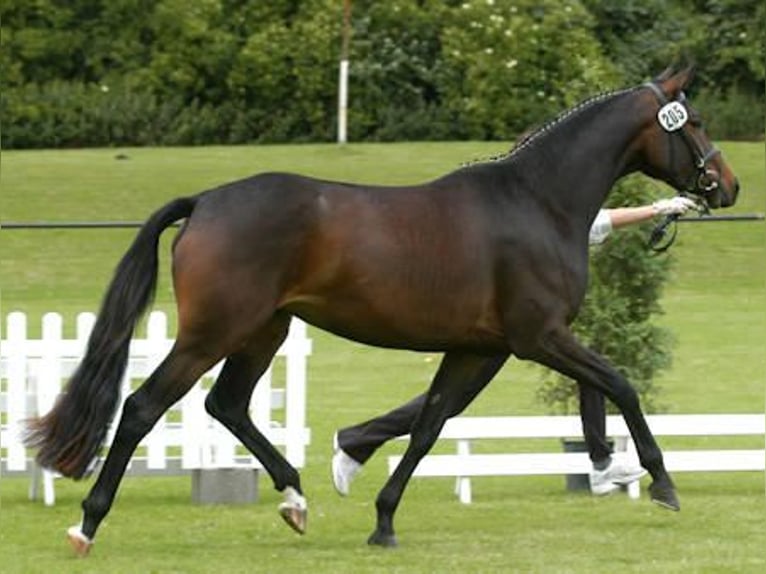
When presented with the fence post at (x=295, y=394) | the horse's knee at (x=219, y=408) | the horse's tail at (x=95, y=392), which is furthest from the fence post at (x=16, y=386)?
the horse's tail at (x=95, y=392)

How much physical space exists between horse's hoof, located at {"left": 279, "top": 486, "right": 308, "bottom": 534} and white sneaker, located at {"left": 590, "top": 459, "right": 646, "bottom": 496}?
1645 mm

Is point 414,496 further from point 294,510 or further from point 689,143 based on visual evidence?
point 689,143

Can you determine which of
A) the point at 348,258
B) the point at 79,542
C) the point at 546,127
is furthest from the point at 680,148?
the point at 79,542

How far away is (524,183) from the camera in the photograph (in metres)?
8.91

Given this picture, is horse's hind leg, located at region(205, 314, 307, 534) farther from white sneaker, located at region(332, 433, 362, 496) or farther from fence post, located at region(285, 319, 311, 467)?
fence post, located at region(285, 319, 311, 467)

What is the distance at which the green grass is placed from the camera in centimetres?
846

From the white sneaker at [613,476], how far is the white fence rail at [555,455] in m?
0.56

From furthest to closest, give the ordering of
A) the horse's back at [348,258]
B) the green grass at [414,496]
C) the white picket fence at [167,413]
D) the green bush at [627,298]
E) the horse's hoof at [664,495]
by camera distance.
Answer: the green bush at [627,298], the white picket fence at [167,413], the horse's hoof at [664,495], the green grass at [414,496], the horse's back at [348,258]

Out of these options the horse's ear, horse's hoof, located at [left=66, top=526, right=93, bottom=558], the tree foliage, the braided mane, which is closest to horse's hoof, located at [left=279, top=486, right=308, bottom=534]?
horse's hoof, located at [left=66, top=526, right=93, bottom=558]

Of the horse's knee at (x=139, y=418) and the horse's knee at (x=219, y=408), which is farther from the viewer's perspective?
the horse's knee at (x=219, y=408)

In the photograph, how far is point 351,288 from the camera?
853 cm

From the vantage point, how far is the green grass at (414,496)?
8461mm

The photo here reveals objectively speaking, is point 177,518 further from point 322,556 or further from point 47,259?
point 47,259

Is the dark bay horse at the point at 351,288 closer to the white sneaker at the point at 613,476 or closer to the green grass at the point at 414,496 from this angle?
the green grass at the point at 414,496
